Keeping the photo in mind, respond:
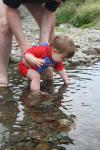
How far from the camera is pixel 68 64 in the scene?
23.3 ft

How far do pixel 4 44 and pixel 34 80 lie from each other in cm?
62

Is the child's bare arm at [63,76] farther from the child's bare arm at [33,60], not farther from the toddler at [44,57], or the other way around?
the child's bare arm at [33,60]

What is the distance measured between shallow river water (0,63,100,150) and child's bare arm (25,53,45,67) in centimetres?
33

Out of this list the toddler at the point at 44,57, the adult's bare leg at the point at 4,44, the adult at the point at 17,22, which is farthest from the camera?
the adult's bare leg at the point at 4,44

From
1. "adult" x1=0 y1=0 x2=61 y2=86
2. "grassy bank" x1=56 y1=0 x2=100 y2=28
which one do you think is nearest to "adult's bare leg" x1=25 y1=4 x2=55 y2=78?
"adult" x1=0 y1=0 x2=61 y2=86

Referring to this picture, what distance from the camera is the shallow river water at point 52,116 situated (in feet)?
11.2

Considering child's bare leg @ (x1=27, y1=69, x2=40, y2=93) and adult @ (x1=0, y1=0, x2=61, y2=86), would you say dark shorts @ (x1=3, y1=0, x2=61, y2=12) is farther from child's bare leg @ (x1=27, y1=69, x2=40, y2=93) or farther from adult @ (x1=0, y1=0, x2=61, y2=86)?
Result: child's bare leg @ (x1=27, y1=69, x2=40, y2=93)

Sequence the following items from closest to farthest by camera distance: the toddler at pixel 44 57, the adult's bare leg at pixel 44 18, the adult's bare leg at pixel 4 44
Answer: the toddler at pixel 44 57 → the adult's bare leg at pixel 4 44 → the adult's bare leg at pixel 44 18

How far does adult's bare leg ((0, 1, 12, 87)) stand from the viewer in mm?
5488

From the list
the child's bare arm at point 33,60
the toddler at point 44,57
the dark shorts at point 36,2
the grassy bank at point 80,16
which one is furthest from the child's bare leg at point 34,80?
the grassy bank at point 80,16

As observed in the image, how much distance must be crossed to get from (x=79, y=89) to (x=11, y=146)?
2.10m

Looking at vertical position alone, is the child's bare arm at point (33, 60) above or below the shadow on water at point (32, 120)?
above

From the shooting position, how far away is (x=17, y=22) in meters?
5.39

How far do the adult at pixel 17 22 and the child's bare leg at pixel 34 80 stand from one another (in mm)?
333
